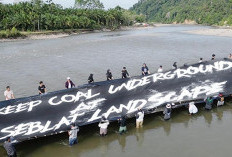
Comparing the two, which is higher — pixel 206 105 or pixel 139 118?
pixel 206 105

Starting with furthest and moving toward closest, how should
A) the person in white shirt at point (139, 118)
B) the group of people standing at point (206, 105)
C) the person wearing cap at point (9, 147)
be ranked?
the group of people standing at point (206, 105)
the person in white shirt at point (139, 118)
the person wearing cap at point (9, 147)

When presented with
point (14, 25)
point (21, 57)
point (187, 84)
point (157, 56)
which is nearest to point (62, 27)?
point (14, 25)

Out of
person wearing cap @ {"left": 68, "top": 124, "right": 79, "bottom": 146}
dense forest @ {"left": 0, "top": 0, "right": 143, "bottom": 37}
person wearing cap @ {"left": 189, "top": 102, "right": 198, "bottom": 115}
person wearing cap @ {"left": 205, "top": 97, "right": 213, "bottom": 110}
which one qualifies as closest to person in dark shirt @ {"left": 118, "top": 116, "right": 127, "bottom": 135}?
person wearing cap @ {"left": 68, "top": 124, "right": 79, "bottom": 146}

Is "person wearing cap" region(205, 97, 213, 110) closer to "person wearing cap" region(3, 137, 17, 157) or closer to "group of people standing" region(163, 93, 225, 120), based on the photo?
"group of people standing" region(163, 93, 225, 120)

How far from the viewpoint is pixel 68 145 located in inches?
507

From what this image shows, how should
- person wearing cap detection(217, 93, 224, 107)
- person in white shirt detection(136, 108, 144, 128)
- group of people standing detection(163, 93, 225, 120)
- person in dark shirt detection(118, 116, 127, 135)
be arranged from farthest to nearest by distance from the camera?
person wearing cap detection(217, 93, 224, 107) < group of people standing detection(163, 93, 225, 120) < person in white shirt detection(136, 108, 144, 128) < person in dark shirt detection(118, 116, 127, 135)

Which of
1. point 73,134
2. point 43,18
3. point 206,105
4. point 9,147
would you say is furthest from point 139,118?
Result: point 43,18

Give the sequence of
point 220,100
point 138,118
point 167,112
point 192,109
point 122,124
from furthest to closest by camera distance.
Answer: point 220,100 < point 192,109 < point 167,112 < point 138,118 < point 122,124

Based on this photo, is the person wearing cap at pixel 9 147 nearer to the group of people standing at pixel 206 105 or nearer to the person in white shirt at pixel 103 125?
the person in white shirt at pixel 103 125

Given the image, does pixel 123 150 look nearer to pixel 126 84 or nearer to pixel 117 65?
pixel 126 84

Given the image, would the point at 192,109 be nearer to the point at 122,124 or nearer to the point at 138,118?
the point at 138,118

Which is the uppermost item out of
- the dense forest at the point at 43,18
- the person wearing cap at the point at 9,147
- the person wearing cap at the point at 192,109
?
the dense forest at the point at 43,18

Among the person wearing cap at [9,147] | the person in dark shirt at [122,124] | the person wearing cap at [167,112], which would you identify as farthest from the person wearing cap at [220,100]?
the person wearing cap at [9,147]

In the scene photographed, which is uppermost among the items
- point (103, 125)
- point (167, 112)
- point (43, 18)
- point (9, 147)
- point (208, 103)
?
point (43, 18)
